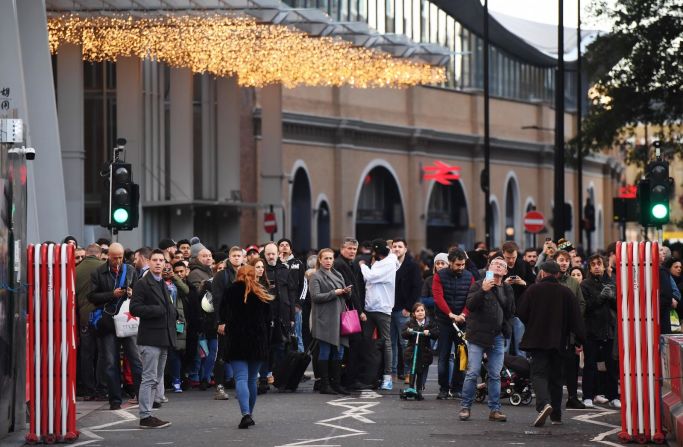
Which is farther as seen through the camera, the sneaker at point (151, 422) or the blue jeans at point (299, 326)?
the blue jeans at point (299, 326)

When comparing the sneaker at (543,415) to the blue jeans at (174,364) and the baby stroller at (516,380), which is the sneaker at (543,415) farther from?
the blue jeans at (174,364)

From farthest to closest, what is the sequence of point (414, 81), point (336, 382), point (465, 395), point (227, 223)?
point (227, 223) → point (414, 81) → point (336, 382) → point (465, 395)

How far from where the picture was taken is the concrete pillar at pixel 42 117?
29.9 metres

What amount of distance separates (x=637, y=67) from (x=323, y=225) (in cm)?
2378

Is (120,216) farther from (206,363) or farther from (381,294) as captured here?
(381,294)

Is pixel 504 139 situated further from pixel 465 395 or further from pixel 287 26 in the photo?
pixel 465 395

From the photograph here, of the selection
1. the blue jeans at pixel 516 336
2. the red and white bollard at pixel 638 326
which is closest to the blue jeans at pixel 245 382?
the red and white bollard at pixel 638 326

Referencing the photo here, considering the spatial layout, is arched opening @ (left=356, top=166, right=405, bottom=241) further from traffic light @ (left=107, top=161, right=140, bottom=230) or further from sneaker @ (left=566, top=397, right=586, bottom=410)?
sneaker @ (left=566, top=397, right=586, bottom=410)

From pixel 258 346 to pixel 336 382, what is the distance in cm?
459

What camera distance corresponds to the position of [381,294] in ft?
73.1

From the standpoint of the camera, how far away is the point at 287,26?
38.3 meters

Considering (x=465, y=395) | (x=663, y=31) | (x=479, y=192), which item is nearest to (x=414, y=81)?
(x=663, y=31)

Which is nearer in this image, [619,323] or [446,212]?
[619,323]

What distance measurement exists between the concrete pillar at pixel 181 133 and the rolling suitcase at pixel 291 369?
27401 millimetres
